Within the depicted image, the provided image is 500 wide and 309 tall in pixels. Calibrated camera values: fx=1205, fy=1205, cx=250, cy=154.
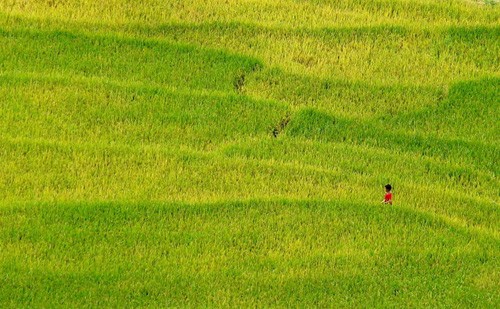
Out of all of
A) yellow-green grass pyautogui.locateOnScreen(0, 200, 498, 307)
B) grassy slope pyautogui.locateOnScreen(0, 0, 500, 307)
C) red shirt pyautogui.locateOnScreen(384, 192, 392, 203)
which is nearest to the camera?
yellow-green grass pyautogui.locateOnScreen(0, 200, 498, 307)

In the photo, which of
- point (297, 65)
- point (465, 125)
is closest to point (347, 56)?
point (297, 65)

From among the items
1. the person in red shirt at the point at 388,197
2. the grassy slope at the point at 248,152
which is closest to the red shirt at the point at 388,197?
the person in red shirt at the point at 388,197

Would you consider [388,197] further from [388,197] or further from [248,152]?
Result: [248,152]

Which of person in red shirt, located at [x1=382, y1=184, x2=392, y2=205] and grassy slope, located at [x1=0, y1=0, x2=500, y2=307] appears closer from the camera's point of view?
grassy slope, located at [x1=0, y1=0, x2=500, y2=307]

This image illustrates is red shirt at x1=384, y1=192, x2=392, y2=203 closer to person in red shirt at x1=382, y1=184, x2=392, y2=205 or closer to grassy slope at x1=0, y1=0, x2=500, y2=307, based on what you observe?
person in red shirt at x1=382, y1=184, x2=392, y2=205

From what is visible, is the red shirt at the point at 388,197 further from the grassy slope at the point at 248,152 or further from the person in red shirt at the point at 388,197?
the grassy slope at the point at 248,152

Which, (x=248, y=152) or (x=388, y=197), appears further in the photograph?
(x=248, y=152)

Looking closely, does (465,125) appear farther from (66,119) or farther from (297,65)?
(66,119)

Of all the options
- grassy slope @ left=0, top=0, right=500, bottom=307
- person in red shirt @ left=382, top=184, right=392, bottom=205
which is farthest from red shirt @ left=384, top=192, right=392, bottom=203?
grassy slope @ left=0, top=0, right=500, bottom=307

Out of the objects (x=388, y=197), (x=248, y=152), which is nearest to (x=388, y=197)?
(x=388, y=197)
